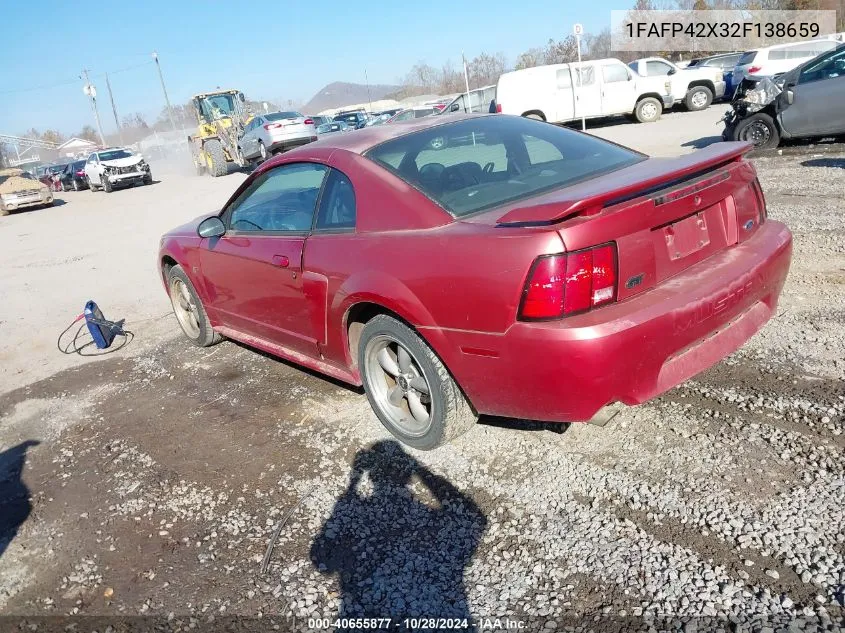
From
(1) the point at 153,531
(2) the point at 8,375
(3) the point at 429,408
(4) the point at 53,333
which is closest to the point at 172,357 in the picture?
(2) the point at 8,375

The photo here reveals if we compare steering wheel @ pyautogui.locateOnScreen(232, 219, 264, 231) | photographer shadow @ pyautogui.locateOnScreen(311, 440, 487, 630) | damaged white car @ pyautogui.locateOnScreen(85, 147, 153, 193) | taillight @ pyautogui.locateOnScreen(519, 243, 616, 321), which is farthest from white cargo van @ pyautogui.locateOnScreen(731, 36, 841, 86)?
damaged white car @ pyautogui.locateOnScreen(85, 147, 153, 193)

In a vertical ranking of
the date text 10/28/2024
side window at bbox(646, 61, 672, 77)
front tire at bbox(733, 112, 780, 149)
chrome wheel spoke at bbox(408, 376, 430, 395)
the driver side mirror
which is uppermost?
side window at bbox(646, 61, 672, 77)

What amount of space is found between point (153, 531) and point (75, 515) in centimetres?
54

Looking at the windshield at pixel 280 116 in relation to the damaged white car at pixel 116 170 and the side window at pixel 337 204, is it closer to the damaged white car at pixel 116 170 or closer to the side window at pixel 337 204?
the damaged white car at pixel 116 170

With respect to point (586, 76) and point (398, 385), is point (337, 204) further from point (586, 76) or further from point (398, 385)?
point (586, 76)

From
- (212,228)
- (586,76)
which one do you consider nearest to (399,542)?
(212,228)

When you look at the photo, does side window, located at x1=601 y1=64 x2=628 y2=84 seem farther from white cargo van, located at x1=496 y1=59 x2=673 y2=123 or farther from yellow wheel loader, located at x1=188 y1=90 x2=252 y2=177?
yellow wheel loader, located at x1=188 y1=90 x2=252 y2=177

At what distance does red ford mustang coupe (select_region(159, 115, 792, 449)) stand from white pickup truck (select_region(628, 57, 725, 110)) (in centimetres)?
1904

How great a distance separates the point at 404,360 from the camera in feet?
10.5

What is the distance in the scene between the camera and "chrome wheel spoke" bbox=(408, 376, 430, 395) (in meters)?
3.16

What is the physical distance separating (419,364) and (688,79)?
21018 mm

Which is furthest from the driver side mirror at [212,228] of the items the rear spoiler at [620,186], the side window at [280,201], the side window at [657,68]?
the side window at [657,68]

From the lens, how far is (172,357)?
5332mm

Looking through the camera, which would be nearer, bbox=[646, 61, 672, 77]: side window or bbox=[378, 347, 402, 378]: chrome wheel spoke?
bbox=[378, 347, 402, 378]: chrome wheel spoke
